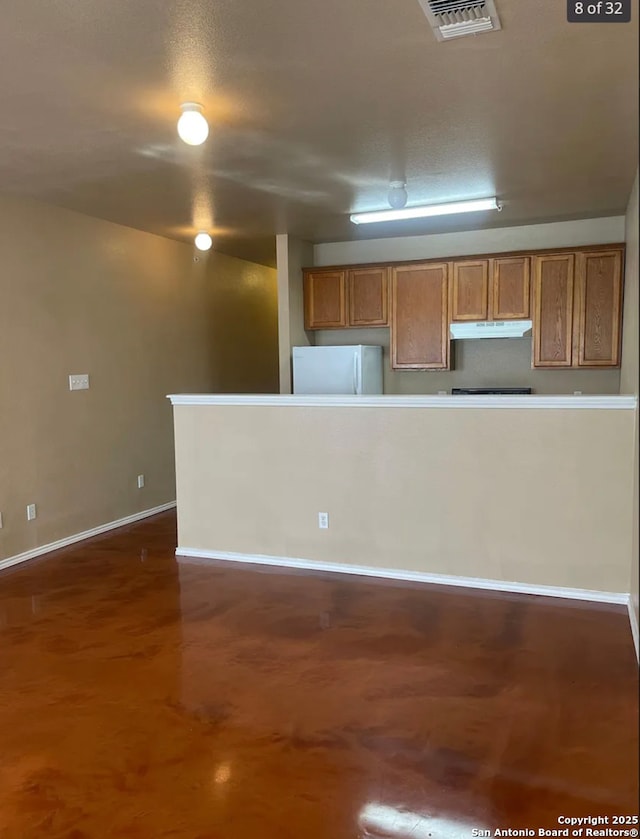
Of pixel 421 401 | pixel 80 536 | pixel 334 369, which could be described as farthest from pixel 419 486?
pixel 80 536

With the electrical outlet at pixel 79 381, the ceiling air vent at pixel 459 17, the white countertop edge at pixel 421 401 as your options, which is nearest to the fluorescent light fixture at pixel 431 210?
the white countertop edge at pixel 421 401

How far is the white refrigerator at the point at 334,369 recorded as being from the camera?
5402 millimetres

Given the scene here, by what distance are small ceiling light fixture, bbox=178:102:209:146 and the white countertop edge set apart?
1.89 meters

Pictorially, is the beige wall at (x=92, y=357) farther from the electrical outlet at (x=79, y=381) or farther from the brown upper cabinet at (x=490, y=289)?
the brown upper cabinet at (x=490, y=289)

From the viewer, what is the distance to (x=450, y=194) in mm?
4449

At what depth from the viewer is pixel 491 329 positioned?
17.3ft

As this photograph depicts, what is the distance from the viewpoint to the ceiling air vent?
2.07m

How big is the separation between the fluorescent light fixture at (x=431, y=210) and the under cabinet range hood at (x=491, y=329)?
3.12 feet

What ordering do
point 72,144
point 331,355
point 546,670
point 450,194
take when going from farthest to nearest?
point 331,355
point 450,194
point 72,144
point 546,670

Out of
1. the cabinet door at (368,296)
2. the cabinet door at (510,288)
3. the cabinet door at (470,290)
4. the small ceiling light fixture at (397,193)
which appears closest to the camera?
the small ceiling light fixture at (397,193)

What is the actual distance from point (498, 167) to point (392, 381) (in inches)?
98.3

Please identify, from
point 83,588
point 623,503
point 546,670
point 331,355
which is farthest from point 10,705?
point 331,355

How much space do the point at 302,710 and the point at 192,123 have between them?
2.54 metres

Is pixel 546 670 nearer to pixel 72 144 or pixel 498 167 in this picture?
pixel 498 167
